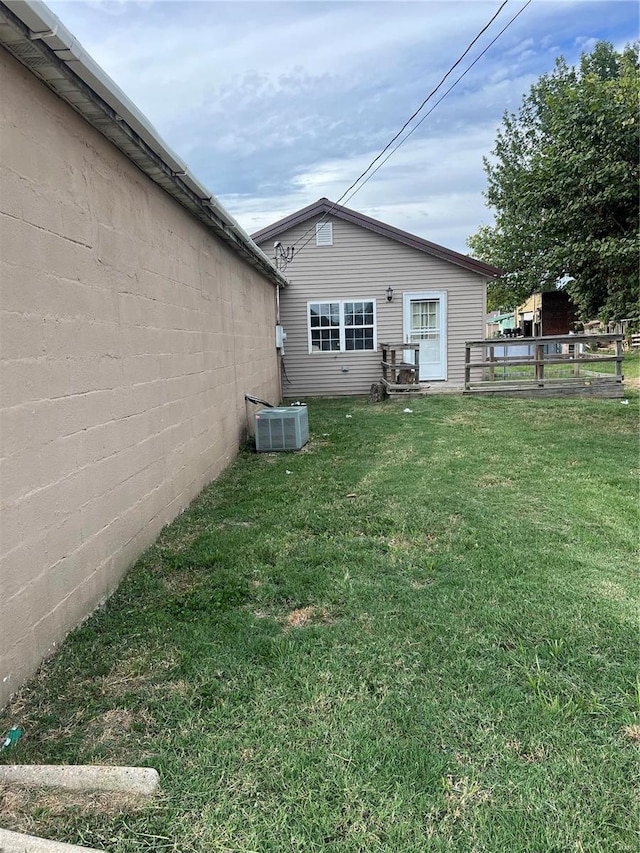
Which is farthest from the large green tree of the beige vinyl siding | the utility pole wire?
the beige vinyl siding

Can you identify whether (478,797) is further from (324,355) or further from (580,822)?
(324,355)

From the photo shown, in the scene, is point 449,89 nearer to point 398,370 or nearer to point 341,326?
point 398,370

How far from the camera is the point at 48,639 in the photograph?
2.30 metres

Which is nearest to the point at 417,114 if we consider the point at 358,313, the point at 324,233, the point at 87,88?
the point at 324,233

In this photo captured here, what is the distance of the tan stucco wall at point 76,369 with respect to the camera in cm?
211

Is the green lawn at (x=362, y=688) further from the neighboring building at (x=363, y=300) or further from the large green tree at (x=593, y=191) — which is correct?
the neighboring building at (x=363, y=300)

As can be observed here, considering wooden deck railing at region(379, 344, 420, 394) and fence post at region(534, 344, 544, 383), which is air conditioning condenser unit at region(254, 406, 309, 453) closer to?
wooden deck railing at region(379, 344, 420, 394)

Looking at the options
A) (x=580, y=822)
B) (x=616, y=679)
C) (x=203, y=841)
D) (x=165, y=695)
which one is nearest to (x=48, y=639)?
(x=165, y=695)

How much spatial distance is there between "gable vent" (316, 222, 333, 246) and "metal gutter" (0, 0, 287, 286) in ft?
27.8

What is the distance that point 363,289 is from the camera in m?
12.8

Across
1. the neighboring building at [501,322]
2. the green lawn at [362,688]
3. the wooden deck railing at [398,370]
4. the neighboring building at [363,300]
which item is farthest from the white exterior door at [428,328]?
the neighboring building at [501,322]

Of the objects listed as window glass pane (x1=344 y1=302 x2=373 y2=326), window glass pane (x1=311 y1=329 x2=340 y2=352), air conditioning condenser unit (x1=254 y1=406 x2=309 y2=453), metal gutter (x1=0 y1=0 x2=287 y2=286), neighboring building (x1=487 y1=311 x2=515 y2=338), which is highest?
neighboring building (x1=487 y1=311 x2=515 y2=338)

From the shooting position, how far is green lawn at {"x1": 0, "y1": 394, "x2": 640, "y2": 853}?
1.51 m

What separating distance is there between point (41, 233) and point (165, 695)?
2.05m
